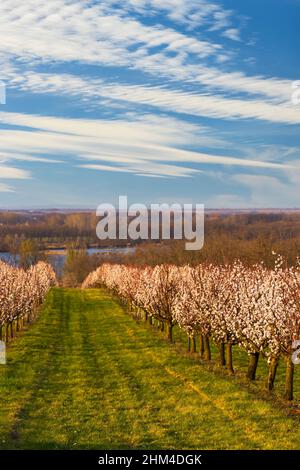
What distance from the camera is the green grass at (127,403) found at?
15.5 meters

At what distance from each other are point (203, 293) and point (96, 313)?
30.2 meters

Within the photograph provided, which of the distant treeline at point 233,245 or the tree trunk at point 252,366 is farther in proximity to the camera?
the distant treeline at point 233,245

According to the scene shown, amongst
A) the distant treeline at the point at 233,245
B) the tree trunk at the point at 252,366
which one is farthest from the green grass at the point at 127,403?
the distant treeline at the point at 233,245

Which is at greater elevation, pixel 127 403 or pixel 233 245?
pixel 233 245

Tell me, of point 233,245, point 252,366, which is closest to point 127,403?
point 252,366

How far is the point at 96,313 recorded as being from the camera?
56.1 metres

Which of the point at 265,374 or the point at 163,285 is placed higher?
the point at 163,285

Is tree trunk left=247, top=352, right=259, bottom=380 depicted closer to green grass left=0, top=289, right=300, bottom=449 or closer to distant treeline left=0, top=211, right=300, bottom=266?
green grass left=0, top=289, right=300, bottom=449

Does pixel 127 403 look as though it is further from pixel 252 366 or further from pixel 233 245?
pixel 233 245

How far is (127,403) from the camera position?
19891mm

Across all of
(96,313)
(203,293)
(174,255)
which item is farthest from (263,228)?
(203,293)

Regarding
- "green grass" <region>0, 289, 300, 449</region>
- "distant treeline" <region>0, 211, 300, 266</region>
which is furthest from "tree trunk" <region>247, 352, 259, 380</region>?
"distant treeline" <region>0, 211, 300, 266</region>

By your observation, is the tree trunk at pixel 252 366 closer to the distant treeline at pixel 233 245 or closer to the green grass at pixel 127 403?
the green grass at pixel 127 403
